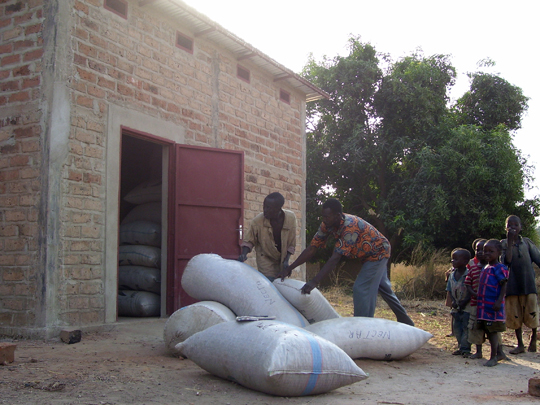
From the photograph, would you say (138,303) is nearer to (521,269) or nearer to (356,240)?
(356,240)

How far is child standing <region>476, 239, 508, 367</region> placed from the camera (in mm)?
4734

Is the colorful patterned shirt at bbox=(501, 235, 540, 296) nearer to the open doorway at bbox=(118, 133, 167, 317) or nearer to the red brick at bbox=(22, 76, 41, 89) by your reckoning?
the open doorway at bbox=(118, 133, 167, 317)

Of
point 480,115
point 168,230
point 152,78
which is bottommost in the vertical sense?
point 168,230

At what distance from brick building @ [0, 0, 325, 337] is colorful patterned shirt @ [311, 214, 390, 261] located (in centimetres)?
223

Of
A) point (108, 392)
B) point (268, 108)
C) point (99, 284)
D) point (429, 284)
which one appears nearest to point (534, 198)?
point (429, 284)

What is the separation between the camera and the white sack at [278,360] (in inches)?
119

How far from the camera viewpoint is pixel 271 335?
319cm

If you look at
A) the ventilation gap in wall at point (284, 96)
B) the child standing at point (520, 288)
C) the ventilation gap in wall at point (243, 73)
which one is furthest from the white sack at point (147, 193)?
the child standing at point (520, 288)

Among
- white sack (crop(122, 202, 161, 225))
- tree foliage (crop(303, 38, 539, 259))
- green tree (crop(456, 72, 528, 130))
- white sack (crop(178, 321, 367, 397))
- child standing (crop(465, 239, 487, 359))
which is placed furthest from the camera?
green tree (crop(456, 72, 528, 130))

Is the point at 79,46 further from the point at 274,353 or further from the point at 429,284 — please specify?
the point at 429,284

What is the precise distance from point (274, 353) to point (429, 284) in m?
8.85

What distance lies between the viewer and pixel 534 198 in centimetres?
1466

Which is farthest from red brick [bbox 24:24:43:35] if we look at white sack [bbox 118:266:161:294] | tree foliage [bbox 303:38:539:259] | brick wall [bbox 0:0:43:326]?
tree foliage [bbox 303:38:539:259]

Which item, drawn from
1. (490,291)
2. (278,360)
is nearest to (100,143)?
(278,360)
